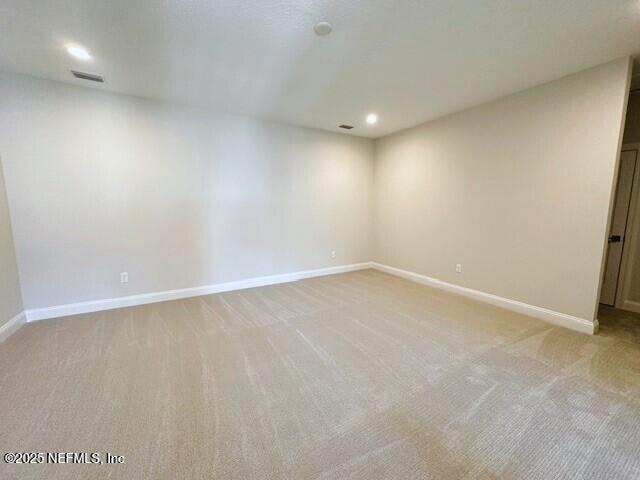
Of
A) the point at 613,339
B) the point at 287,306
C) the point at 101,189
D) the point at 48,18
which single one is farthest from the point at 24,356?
the point at 613,339

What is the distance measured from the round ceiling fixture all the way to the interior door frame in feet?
12.8

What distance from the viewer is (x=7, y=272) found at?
271 cm

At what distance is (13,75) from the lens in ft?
8.99

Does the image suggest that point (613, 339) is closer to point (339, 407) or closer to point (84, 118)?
point (339, 407)

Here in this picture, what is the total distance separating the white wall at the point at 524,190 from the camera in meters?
2.62

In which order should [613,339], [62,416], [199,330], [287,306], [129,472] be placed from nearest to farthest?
[129,472]
[62,416]
[613,339]
[199,330]
[287,306]

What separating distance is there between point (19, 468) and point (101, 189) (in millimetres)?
2828

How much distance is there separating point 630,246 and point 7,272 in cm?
705

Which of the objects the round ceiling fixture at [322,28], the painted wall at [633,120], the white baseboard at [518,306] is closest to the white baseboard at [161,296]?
the white baseboard at [518,306]

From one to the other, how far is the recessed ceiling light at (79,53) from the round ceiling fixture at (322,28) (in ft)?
6.80

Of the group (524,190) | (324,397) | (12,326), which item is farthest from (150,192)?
(524,190)

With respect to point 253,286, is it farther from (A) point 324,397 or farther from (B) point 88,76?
(B) point 88,76

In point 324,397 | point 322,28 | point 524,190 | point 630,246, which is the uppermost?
point 322,28

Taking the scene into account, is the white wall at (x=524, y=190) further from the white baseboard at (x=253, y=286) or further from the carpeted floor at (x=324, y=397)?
the carpeted floor at (x=324, y=397)
